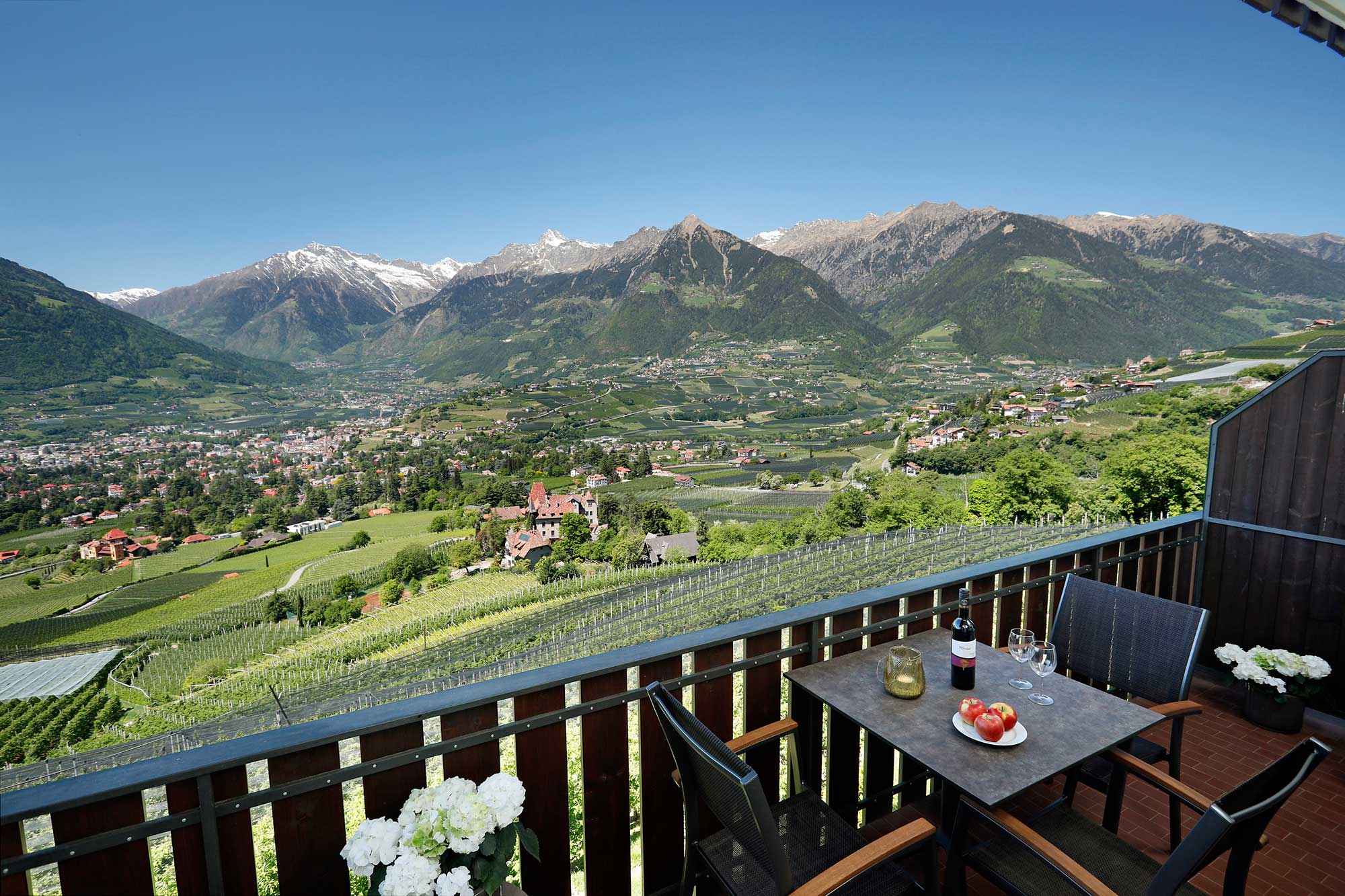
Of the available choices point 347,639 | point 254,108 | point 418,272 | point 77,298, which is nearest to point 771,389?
point 347,639

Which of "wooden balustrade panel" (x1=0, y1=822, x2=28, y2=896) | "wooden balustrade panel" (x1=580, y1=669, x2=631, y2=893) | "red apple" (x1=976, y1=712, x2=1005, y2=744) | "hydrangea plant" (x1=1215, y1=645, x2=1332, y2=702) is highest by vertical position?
"wooden balustrade panel" (x1=0, y1=822, x2=28, y2=896)

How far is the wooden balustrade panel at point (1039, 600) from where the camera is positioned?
9.08 feet

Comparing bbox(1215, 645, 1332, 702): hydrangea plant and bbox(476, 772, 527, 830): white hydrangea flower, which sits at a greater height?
bbox(476, 772, 527, 830): white hydrangea flower

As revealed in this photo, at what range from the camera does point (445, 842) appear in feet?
4.08

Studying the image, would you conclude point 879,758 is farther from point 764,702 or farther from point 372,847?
point 372,847

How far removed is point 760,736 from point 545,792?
2.14 feet

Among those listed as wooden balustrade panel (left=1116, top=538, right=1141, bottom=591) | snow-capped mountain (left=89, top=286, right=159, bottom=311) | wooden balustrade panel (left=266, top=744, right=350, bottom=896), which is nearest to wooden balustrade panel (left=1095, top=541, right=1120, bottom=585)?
wooden balustrade panel (left=1116, top=538, right=1141, bottom=591)

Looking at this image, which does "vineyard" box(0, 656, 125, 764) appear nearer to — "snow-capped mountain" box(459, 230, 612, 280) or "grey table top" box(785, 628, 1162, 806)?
"grey table top" box(785, 628, 1162, 806)

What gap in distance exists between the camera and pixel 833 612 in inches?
82.0

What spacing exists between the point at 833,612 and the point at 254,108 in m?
73.0

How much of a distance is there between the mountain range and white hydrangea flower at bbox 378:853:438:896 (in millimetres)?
85813

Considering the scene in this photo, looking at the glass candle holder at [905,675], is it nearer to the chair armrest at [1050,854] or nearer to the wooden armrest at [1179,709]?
the chair armrest at [1050,854]

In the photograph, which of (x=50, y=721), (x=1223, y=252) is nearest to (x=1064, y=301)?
(x=1223, y=252)

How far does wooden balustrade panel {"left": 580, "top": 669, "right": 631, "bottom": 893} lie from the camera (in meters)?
1.67
